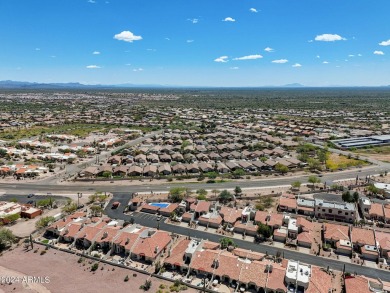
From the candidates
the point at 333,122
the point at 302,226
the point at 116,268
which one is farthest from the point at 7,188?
the point at 333,122

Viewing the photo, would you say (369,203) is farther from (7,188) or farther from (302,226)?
(7,188)

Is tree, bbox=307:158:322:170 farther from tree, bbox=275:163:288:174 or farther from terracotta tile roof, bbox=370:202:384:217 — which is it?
terracotta tile roof, bbox=370:202:384:217

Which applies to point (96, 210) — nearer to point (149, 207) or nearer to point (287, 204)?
point (149, 207)

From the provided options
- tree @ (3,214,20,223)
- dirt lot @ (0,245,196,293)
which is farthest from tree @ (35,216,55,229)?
dirt lot @ (0,245,196,293)

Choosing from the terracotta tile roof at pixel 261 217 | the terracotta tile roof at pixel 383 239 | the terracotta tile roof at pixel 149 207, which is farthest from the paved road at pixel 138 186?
the terracotta tile roof at pixel 383 239

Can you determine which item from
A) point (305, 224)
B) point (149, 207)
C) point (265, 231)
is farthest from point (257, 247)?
point (149, 207)

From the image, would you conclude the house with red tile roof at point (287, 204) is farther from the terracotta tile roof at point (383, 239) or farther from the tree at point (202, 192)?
the tree at point (202, 192)
